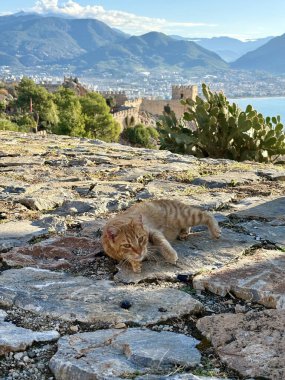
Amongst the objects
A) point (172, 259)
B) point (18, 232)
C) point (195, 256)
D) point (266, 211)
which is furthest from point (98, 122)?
point (172, 259)

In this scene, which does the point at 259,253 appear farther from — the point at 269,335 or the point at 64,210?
the point at 64,210

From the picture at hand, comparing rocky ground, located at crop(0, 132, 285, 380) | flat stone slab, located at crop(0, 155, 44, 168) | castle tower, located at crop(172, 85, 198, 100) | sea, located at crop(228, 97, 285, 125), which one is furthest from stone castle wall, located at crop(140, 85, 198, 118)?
rocky ground, located at crop(0, 132, 285, 380)

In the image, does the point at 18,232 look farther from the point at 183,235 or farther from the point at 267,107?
the point at 267,107

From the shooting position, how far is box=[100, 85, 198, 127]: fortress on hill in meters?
74.2

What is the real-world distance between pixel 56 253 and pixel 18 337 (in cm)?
122

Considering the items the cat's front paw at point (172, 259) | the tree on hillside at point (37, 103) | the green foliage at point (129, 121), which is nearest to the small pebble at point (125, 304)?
the cat's front paw at point (172, 259)

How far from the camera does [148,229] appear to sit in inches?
139

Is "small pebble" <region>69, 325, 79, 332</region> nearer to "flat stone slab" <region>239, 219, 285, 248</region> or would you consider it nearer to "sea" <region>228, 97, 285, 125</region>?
"flat stone slab" <region>239, 219, 285, 248</region>

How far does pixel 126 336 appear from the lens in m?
2.36

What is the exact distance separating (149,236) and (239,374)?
1.57m

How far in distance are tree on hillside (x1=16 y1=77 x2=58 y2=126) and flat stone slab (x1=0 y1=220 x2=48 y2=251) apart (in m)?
42.7

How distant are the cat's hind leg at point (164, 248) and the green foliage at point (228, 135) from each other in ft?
21.8

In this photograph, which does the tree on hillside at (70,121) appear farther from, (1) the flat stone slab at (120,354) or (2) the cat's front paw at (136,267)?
(1) the flat stone slab at (120,354)

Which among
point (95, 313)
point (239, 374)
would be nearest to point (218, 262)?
point (95, 313)
